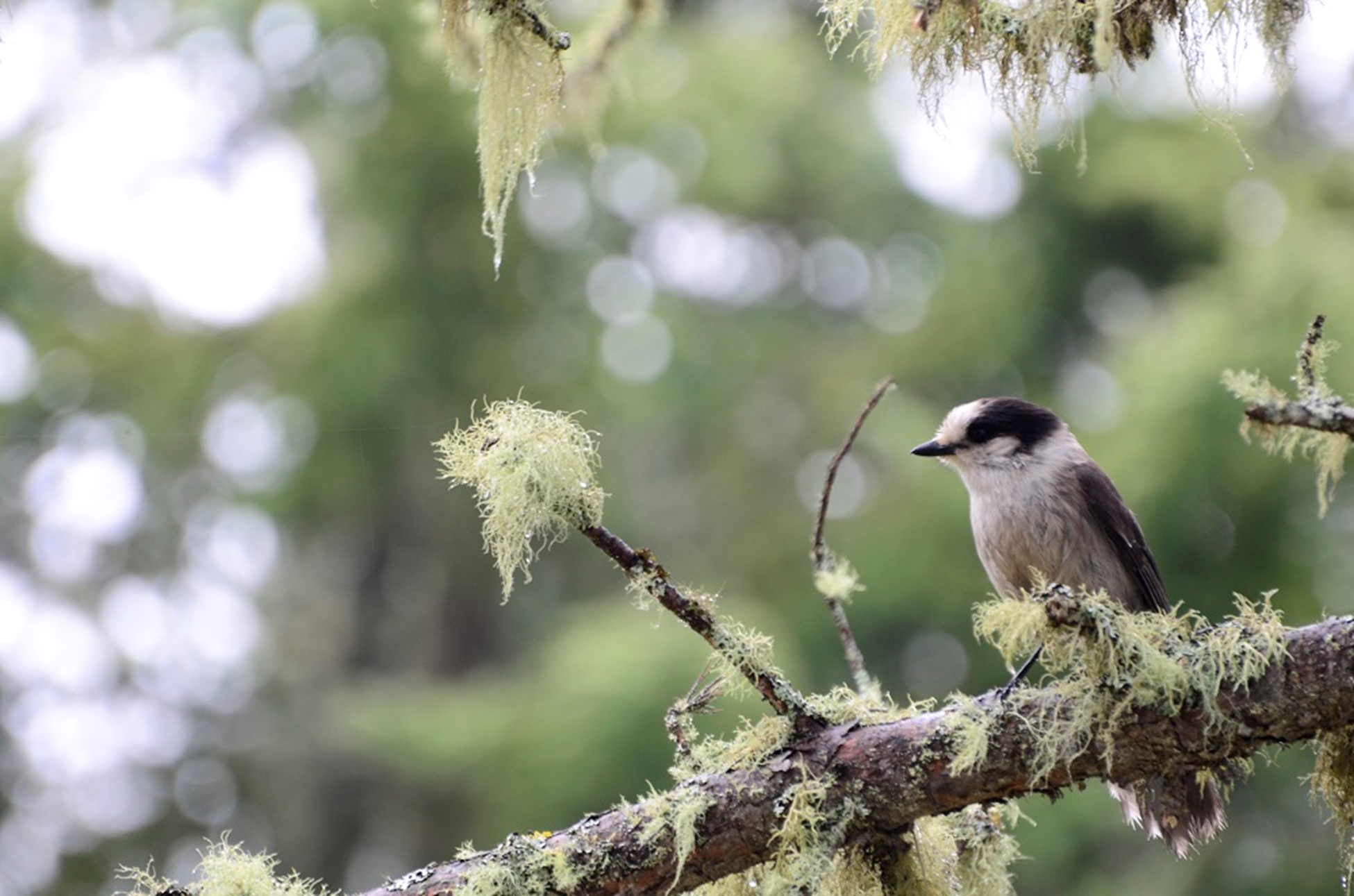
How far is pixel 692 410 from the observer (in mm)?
9750

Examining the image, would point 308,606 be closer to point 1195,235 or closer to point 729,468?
point 729,468

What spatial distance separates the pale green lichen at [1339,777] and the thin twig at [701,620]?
32.6 inches

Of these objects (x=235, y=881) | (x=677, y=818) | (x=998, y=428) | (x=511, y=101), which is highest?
(x=998, y=428)

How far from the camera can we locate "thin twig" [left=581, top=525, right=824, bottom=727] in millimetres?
2256

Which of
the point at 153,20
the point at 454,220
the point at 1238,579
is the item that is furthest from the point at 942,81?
the point at 153,20

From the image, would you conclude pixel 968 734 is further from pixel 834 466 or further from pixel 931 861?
pixel 834 466

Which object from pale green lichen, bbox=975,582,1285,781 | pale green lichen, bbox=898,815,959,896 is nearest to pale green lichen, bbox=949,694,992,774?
pale green lichen, bbox=975,582,1285,781

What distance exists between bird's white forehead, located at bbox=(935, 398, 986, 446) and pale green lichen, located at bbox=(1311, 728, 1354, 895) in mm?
1662

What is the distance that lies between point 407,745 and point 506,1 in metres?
6.27

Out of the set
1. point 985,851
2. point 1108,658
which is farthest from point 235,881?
point 1108,658

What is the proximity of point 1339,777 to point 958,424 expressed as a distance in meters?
1.75

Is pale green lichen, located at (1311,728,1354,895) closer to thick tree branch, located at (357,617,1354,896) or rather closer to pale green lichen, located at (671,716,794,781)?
thick tree branch, located at (357,617,1354,896)

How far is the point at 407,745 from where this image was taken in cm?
802

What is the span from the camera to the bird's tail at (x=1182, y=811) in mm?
2707
